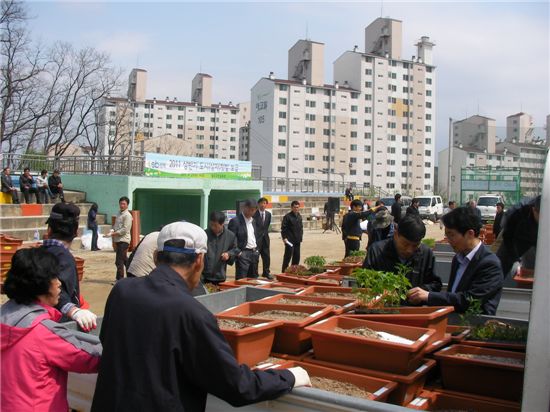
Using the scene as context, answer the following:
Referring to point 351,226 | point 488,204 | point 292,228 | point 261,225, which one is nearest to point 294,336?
point 261,225

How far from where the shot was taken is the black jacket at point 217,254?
566cm

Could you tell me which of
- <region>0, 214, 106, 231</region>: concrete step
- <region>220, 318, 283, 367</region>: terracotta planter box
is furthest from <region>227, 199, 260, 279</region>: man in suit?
<region>0, 214, 106, 231</region>: concrete step

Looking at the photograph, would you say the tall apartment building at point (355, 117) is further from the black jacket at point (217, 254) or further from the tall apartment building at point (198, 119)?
the black jacket at point (217, 254)

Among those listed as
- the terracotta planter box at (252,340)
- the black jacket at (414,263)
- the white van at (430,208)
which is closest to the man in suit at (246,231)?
→ the black jacket at (414,263)

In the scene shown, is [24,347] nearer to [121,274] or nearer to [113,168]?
[121,274]

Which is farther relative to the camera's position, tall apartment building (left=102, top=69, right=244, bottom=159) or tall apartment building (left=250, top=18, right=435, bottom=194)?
tall apartment building (left=102, top=69, right=244, bottom=159)

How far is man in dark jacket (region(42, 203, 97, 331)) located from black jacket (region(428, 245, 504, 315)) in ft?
6.68

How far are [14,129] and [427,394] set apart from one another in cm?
3334

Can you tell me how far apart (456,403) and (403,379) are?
0.89 feet

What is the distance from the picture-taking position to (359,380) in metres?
2.10

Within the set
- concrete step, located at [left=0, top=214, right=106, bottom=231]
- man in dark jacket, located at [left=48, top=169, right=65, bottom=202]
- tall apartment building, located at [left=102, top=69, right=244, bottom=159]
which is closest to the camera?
concrete step, located at [left=0, top=214, right=106, bottom=231]

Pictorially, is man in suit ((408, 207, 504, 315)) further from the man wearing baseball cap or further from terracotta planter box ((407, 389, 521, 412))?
the man wearing baseball cap

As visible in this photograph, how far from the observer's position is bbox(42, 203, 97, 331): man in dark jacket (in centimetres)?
287

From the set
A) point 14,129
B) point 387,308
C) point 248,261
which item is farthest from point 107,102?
point 387,308
